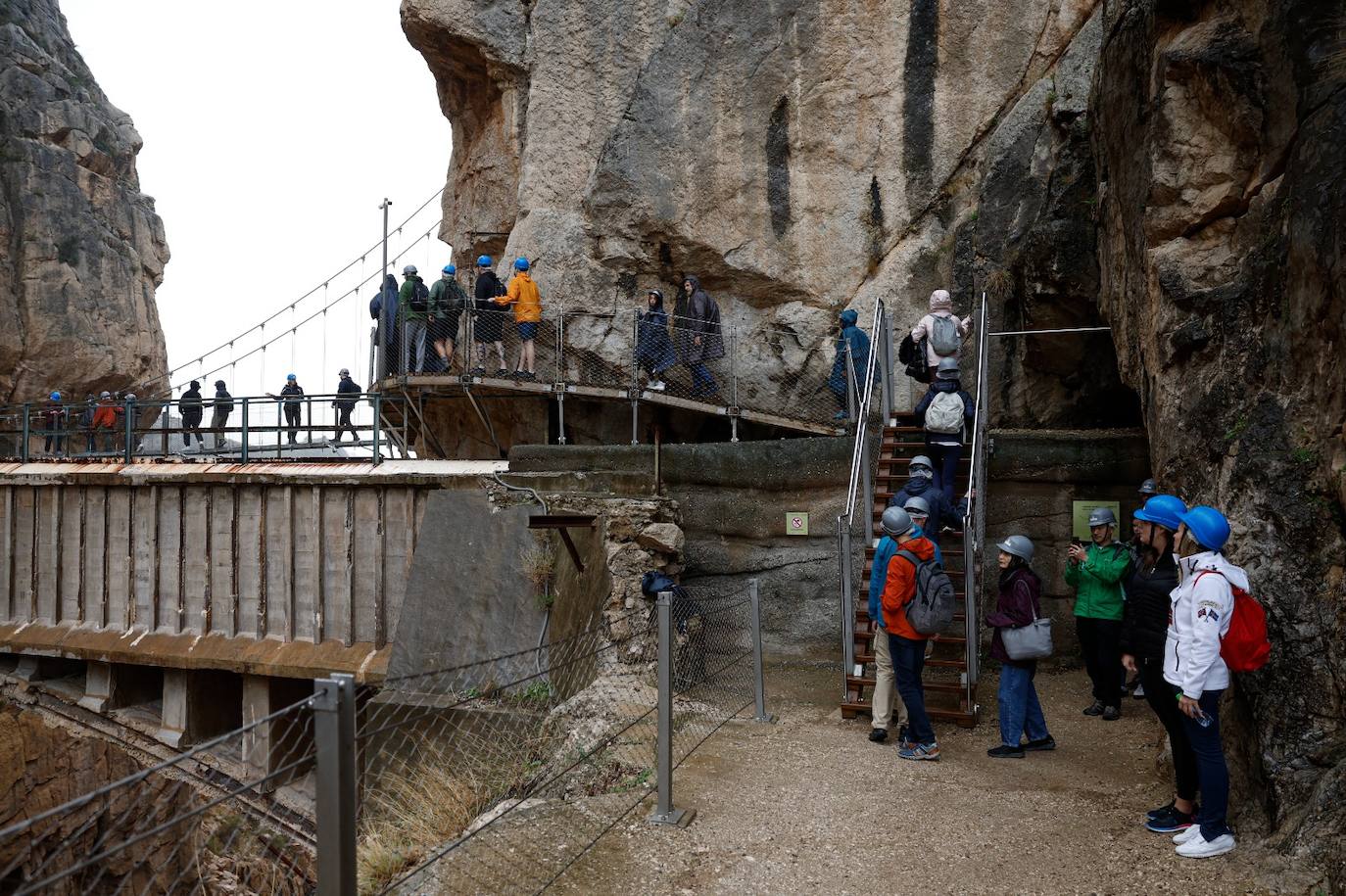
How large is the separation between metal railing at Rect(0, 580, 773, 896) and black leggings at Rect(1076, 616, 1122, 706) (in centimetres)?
276

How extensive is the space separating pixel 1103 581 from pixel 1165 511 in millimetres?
2710

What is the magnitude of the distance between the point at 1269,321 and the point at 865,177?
1058 cm

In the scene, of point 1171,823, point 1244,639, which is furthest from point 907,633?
point 1244,639

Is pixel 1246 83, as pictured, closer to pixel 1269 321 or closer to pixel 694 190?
pixel 1269 321

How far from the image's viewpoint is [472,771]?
8258 millimetres

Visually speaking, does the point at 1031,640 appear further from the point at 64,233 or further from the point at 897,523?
the point at 64,233

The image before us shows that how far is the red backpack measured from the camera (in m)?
5.11

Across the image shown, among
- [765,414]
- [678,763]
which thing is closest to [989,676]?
[678,763]

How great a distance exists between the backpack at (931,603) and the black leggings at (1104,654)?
2112 millimetres

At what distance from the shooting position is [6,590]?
651 inches

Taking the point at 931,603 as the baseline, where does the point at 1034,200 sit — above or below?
above

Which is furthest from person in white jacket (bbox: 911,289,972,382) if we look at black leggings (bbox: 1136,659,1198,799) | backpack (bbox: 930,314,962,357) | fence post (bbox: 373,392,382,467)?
fence post (bbox: 373,392,382,467)

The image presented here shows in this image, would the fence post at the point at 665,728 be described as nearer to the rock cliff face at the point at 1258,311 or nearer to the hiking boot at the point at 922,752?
the hiking boot at the point at 922,752

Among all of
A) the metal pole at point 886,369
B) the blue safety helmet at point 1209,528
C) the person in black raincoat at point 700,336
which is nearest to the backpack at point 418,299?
the person in black raincoat at point 700,336
